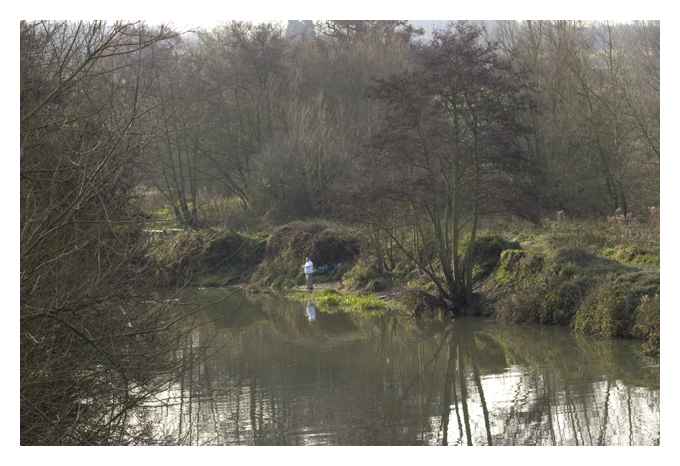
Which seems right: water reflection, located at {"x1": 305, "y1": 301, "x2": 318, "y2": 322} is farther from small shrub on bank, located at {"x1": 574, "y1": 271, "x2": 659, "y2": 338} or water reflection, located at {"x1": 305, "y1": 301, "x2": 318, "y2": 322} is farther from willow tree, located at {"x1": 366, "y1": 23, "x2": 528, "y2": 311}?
Result: small shrub on bank, located at {"x1": 574, "y1": 271, "x2": 659, "y2": 338}

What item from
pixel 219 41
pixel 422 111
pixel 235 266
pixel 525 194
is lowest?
pixel 235 266

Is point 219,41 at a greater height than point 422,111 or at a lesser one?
greater

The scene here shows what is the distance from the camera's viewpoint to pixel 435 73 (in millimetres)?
19719

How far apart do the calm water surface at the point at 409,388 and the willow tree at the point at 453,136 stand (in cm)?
263

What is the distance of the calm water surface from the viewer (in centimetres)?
1105

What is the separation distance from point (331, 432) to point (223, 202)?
24515 mm

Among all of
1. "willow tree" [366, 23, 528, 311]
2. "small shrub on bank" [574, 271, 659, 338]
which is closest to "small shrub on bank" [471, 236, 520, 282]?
"willow tree" [366, 23, 528, 311]

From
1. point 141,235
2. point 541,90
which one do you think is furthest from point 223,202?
point 141,235

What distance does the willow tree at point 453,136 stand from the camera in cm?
1964

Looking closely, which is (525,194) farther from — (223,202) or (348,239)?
(223,202)

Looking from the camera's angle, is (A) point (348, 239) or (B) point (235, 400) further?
(A) point (348, 239)

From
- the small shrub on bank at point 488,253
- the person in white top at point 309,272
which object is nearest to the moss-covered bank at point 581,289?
the small shrub on bank at point 488,253

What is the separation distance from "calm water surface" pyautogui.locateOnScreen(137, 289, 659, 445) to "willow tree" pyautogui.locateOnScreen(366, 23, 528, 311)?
2629 millimetres
